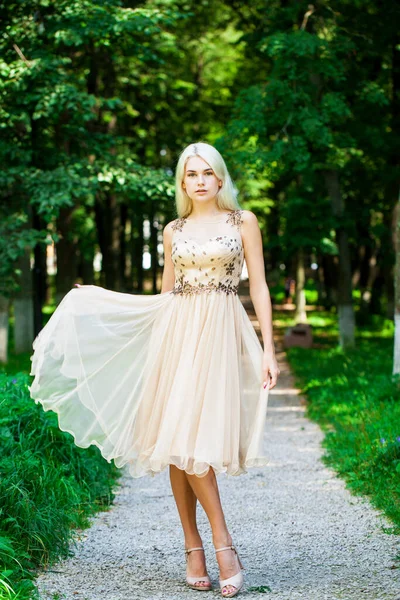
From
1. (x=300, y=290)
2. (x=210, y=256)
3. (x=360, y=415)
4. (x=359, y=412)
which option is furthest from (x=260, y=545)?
(x=300, y=290)

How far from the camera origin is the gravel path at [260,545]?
4.82 metres

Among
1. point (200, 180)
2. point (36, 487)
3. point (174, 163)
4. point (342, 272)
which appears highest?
point (174, 163)

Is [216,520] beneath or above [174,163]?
beneath

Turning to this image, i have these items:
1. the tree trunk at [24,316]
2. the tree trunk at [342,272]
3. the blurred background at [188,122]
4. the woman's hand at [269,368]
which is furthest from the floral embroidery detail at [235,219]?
the tree trunk at [24,316]

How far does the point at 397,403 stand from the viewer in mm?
10031

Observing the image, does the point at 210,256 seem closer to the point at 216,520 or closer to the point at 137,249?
the point at 216,520

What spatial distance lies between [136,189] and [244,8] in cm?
1096

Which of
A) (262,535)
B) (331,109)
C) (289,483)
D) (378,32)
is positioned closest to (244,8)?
(378,32)

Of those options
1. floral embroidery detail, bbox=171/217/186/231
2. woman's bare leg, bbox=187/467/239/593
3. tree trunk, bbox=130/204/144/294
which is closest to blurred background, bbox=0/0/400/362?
tree trunk, bbox=130/204/144/294

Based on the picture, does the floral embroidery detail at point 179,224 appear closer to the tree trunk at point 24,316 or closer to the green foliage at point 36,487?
the green foliage at point 36,487

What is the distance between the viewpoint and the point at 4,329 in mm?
17062

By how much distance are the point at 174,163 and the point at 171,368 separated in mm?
11897

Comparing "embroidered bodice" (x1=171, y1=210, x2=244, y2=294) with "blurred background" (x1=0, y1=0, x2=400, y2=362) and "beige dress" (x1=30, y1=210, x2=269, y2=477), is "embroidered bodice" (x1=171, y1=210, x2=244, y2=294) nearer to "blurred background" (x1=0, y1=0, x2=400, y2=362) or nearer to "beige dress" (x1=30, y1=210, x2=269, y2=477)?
"beige dress" (x1=30, y1=210, x2=269, y2=477)

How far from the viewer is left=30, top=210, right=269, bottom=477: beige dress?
15.6 ft
